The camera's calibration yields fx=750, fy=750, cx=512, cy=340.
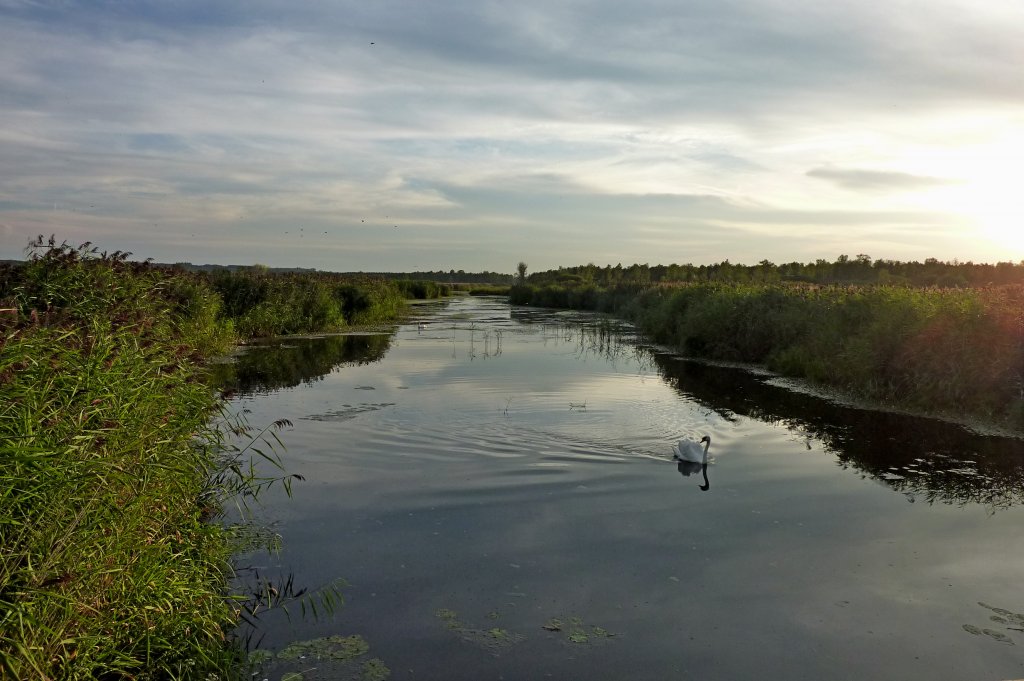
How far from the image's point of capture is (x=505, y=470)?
30.2 ft

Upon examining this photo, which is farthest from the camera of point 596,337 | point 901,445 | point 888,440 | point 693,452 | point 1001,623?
point 596,337

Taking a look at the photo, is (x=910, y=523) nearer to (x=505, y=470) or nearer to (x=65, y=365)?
(x=505, y=470)

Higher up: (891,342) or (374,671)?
(891,342)

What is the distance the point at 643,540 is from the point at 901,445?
591 centimetres

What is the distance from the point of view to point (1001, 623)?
541 centimetres

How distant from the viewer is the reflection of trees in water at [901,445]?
8875 mm

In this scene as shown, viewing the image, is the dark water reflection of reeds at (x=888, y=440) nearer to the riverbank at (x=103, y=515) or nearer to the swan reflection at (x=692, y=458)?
the swan reflection at (x=692, y=458)

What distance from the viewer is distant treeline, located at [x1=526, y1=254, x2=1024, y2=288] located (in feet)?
114

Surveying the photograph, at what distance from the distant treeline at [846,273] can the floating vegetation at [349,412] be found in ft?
64.0

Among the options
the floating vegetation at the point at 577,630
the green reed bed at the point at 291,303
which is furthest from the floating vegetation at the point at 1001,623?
the green reed bed at the point at 291,303

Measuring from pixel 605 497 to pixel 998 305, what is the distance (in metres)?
8.84

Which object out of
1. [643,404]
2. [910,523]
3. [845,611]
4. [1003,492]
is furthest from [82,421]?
[643,404]

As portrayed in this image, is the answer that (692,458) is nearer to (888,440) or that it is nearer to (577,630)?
(888,440)

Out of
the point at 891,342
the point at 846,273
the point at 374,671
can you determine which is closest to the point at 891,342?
the point at 891,342
